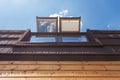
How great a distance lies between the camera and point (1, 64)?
272 cm

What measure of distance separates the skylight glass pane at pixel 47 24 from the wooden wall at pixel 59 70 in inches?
124

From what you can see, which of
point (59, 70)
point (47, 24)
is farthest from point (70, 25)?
point (59, 70)

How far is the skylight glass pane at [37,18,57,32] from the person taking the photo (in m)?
5.88

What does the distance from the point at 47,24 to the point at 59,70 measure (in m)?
3.49

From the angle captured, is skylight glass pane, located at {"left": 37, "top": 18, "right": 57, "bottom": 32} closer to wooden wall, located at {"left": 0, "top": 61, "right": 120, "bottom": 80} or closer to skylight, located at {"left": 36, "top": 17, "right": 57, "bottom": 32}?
skylight, located at {"left": 36, "top": 17, "right": 57, "bottom": 32}

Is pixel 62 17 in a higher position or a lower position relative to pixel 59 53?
higher

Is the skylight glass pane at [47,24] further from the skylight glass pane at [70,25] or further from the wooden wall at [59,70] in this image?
the wooden wall at [59,70]

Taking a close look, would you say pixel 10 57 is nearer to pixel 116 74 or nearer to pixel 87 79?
pixel 87 79

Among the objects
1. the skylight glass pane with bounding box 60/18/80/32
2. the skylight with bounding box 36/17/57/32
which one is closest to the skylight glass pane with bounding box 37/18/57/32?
the skylight with bounding box 36/17/57/32

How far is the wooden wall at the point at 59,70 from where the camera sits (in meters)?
2.34

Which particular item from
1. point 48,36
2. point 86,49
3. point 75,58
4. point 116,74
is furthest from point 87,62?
point 48,36

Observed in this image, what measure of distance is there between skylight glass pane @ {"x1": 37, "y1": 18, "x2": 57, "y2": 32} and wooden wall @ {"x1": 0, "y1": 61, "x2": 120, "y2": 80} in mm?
3147

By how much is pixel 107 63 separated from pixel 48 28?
3370 millimetres

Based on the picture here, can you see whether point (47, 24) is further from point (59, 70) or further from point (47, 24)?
point (59, 70)
